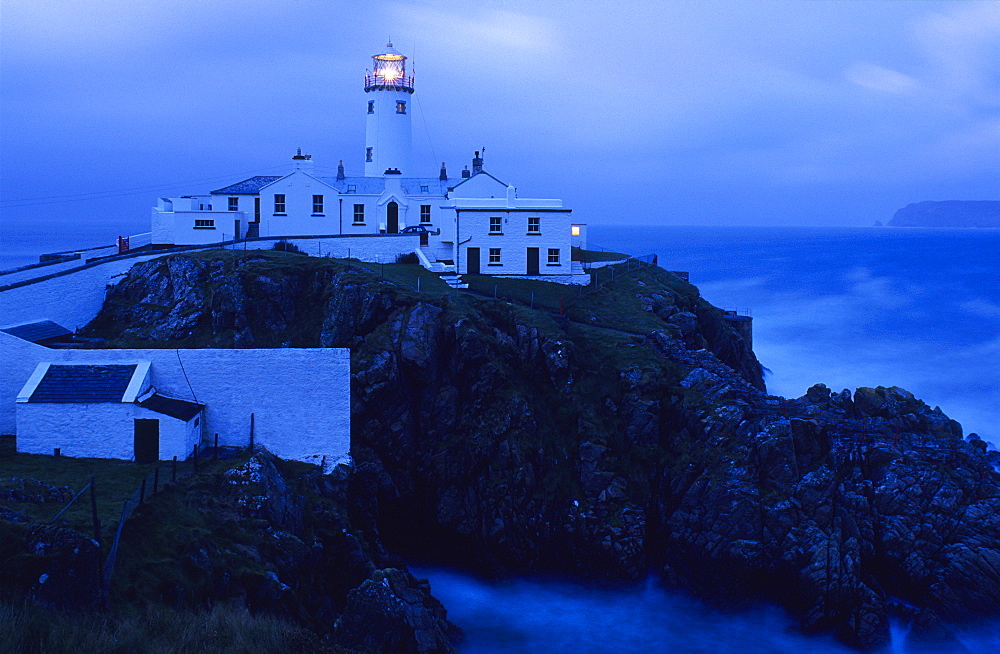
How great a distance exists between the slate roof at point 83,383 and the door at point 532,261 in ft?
74.8

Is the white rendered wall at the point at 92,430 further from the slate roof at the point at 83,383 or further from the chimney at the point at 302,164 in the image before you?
the chimney at the point at 302,164

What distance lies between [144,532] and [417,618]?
23.1ft

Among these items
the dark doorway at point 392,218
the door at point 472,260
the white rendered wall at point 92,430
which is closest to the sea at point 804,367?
the white rendered wall at point 92,430

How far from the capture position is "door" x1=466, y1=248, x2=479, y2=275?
4419 cm

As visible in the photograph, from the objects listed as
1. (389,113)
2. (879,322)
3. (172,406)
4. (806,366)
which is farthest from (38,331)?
(879,322)

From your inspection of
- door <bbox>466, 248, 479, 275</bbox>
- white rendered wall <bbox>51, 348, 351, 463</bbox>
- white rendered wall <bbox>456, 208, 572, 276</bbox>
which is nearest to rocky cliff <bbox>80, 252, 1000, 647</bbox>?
white rendered wall <bbox>51, 348, 351, 463</bbox>

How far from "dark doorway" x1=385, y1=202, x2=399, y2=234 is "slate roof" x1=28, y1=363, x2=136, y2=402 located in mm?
25300

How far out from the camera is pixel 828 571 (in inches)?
1026

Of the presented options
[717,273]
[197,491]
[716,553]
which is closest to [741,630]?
[716,553]

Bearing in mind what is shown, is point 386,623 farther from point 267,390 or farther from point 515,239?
point 515,239

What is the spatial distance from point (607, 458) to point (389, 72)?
35657 mm

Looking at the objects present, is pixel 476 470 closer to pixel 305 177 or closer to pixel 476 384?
pixel 476 384

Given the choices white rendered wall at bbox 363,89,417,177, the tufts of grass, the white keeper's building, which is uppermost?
white rendered wall at bbox 363,89,417,177

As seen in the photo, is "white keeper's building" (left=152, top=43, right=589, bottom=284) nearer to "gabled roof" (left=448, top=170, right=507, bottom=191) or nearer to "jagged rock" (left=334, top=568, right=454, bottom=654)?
"gabled roof" (left=448, top=170, right=507, bottom=191)
